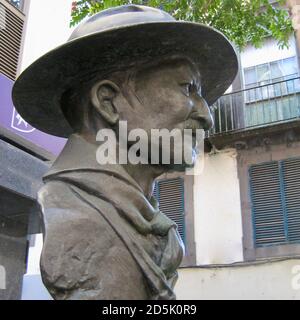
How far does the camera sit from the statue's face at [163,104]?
186cm

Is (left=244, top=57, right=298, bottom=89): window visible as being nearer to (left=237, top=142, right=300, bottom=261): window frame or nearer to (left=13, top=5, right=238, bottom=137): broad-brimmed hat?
(left=237, top=142, right=300, bottom=261): window frame

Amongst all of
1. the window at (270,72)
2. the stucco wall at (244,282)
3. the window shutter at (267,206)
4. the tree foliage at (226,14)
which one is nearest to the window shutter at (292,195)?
the window shutter at (267,206)

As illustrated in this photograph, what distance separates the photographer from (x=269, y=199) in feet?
32.6

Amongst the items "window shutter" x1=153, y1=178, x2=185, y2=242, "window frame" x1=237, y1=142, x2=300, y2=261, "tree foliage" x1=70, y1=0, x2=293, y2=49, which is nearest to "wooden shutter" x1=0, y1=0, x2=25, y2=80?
"tree foliage" x1=70, y1=0, x2=293, y2=49

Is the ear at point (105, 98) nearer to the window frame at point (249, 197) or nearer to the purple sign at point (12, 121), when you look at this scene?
the purple sign at point (12, 121)

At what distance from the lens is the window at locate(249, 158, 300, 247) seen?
9.59 meters

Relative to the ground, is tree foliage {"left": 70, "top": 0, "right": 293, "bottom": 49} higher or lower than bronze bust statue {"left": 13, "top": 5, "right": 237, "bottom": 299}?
higher

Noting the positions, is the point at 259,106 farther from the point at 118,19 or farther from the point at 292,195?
the point at 118,19

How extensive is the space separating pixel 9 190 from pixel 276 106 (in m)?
9.18

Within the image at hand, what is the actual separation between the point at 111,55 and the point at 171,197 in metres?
8.97

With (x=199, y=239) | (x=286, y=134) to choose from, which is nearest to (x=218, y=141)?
(x=286, y=134)

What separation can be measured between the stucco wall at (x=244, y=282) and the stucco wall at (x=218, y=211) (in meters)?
0.48

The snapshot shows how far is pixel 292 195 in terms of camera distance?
32.0ft

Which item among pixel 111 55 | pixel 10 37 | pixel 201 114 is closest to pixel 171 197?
pixel 10 37
